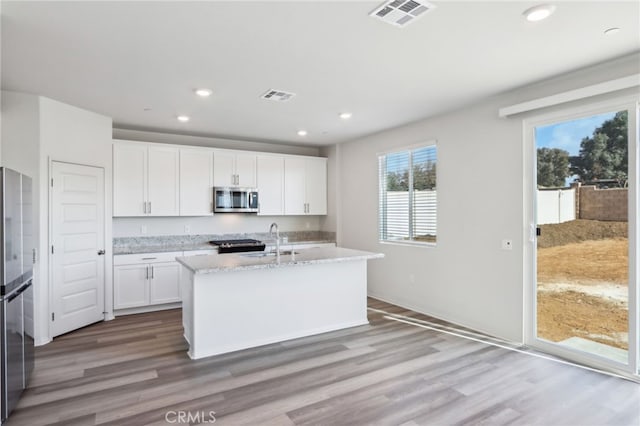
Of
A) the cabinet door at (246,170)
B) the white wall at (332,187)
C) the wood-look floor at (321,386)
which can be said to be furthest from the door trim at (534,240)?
the cabinet door at (246,170)

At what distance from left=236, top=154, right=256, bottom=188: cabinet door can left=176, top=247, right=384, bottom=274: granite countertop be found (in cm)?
206

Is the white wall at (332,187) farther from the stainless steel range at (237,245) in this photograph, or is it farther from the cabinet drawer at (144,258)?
the cabinet drawer at (144,258)

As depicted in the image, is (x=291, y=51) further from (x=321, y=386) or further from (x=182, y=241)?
(x=182, y=241)

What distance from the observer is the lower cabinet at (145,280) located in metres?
4.91

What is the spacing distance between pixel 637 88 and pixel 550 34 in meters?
1.03

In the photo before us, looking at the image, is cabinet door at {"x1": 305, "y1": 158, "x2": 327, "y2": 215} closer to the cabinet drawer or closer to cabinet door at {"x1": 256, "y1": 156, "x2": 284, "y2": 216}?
cabinet door at {"x1": 256, "y1": 156, "x2": 284, "y2": 216}

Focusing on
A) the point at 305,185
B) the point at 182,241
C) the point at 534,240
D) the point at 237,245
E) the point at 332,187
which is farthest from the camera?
the point at 332,187

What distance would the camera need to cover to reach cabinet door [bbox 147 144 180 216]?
5.35 m

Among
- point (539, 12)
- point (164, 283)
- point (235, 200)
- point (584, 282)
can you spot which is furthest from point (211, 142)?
point (584, 282)

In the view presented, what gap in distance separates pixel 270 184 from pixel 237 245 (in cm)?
129

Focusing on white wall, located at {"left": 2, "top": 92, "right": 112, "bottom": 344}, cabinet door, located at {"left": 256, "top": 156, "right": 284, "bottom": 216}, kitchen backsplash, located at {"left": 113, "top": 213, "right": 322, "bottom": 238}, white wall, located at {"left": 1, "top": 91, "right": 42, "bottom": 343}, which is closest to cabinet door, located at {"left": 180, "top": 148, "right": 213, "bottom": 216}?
kitchen backsplash, located at {"left": 113, "top": 213, "right": 322, "bottom": 238}

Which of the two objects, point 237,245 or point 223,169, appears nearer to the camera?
point 237,245

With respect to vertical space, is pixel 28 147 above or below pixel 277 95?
below

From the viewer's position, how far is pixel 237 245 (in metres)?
5.66
